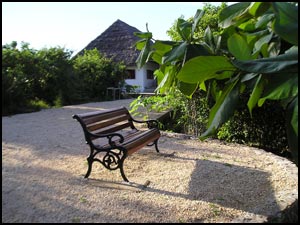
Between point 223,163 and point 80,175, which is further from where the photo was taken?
point 223,163

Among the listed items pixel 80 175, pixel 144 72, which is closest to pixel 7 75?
pixel 80 175

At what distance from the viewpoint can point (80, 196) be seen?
3.60m

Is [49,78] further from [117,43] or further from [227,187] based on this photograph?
[117,43]

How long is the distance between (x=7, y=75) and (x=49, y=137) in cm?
548

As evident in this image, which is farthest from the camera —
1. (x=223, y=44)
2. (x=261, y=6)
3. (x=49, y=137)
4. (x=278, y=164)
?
(x=49, y=137)

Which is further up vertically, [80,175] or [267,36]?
[267,36]

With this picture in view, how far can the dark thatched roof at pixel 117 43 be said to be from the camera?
25.2 metres

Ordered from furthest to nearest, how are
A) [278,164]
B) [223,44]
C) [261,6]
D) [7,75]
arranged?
[7,75] → [278,164] → [223,44] → [261,6]

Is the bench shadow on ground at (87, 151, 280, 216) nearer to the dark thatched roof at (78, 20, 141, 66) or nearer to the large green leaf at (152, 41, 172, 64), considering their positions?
the large green leaf at (152, 41, 172, 64)

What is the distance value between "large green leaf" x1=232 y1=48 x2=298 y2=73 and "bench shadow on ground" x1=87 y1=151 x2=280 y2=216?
168 centimetres

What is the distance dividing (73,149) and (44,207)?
2742 millimetres

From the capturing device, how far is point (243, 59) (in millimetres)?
2174

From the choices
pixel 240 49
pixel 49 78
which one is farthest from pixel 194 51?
pixel 49 78

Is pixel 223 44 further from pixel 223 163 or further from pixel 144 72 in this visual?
pixel 144 72
